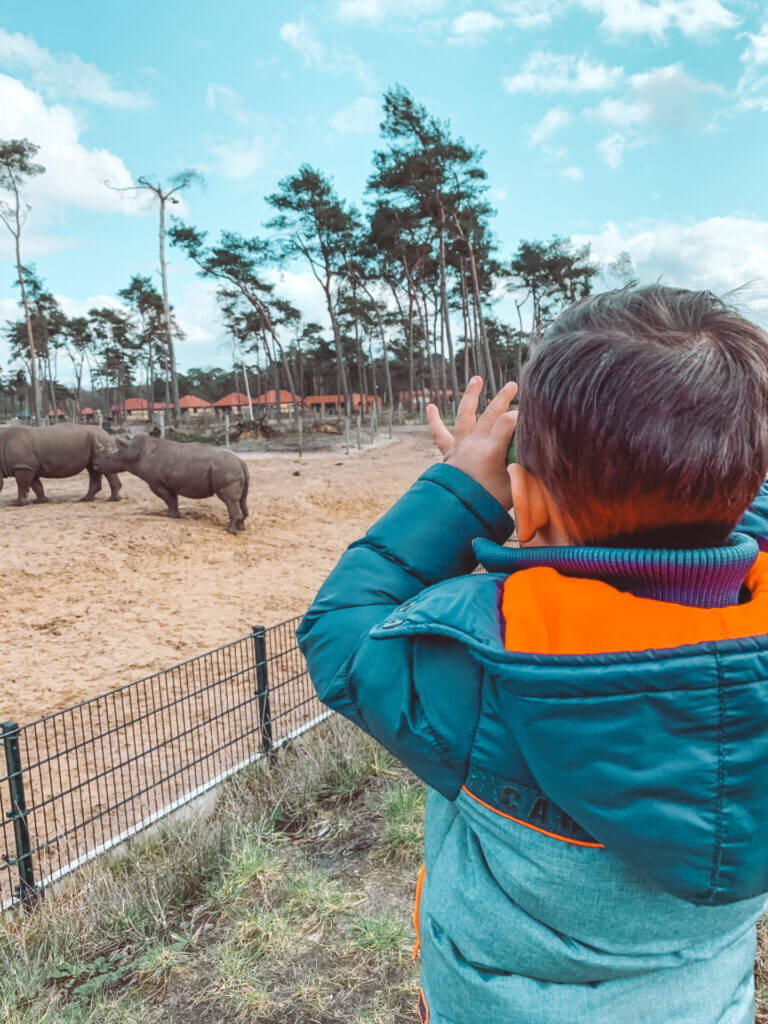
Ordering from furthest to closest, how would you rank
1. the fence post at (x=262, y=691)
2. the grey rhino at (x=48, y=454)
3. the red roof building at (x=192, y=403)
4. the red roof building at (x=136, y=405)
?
the red roof building at (x=136, y=405), the red roof building at (x=192, y=403), the grey rhino at (x=48, y=454), the fence post at (x=262, y=691)

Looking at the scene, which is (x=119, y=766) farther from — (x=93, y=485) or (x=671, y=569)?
(x=93, y=485)

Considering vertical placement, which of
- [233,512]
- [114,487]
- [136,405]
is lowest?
[233,512]

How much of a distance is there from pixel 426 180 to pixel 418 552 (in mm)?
30536

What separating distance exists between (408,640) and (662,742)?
0.30 meters

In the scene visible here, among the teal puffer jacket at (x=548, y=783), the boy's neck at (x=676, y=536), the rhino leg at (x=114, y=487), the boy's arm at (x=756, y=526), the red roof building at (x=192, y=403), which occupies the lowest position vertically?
the rhino leg at (x=114, y=487)

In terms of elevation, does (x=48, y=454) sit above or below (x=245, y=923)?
above

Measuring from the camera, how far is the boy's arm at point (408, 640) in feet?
2.66

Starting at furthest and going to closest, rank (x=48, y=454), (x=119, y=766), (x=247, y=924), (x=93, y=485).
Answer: (x=93, y=485) < (x=48, y=454) < (x=119, y=766) < (x=247, y=924)

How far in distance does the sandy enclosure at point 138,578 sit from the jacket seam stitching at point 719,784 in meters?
5.82

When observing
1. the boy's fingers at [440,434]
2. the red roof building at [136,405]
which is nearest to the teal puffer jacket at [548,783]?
the boy's fingers at [440,434]

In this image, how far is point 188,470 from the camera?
11.9 meters

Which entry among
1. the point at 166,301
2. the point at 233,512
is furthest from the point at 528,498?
the point at 166,301

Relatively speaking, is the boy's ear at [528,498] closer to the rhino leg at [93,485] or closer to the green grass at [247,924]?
the green grass at [247,924]

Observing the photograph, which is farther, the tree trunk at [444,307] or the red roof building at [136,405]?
the red roof building at [136,405]
